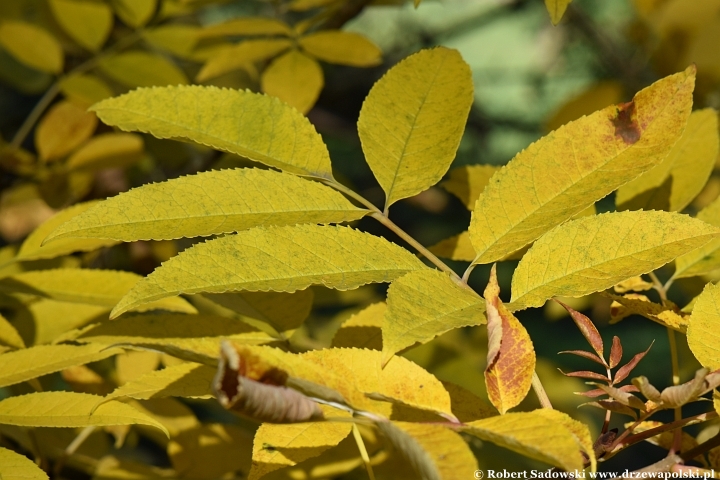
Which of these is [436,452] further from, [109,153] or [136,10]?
[136,10]

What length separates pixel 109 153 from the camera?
118cm

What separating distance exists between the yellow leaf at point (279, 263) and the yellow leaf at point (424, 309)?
3 centimetres

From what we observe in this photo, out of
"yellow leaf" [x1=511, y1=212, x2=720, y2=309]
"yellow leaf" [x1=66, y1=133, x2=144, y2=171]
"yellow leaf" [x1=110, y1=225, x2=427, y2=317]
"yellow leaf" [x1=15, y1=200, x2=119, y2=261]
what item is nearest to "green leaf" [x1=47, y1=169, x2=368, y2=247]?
"yellow leaf" [x1=110, y1=225, x2=427, y2=317]

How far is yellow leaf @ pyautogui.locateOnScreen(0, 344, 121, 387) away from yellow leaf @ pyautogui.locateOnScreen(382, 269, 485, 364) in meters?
0.26

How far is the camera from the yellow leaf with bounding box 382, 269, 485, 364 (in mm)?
478

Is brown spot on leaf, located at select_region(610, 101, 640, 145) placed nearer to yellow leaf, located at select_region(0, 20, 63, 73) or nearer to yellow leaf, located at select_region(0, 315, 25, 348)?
yellow leaf, located at select_region(0, 315, 25, 348)

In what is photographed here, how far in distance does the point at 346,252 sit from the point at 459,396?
0.51ft

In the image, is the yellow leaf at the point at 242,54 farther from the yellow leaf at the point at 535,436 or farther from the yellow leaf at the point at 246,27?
the yellow leaf at the point at 535,436

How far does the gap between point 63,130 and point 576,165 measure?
957mm

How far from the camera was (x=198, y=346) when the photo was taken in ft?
1.69

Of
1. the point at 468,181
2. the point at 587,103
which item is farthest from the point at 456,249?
the point at 587,103

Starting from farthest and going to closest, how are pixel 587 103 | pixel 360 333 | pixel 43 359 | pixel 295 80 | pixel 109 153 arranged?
pixel 587 103
pixel 109 153
pixel 295 80
pixel 360 333
pixel 43 359

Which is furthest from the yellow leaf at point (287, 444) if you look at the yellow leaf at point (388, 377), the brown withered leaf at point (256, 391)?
the brown withered leaf at point (256, 391)

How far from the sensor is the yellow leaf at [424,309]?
1.57 feet
